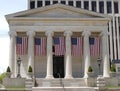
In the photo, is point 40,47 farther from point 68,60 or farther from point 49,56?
point 68,60

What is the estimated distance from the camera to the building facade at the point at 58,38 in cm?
5562

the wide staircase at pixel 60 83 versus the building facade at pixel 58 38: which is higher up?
the building facade at pixel 58 38

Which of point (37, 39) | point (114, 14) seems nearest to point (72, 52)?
point (37, 39)

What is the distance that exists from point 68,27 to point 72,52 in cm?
438

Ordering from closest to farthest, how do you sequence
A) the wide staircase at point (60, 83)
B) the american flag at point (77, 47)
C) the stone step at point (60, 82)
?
1. the wide staircase at point (60, 83)
2. the stone step at point (60, 82)
3. the american flag at point (77, 47)

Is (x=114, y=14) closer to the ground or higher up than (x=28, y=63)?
higher up

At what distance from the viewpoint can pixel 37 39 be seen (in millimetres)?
56969

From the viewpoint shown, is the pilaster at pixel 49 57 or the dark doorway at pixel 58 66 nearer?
the pilaster at pixel 49 57

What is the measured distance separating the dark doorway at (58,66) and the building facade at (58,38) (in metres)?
0.19

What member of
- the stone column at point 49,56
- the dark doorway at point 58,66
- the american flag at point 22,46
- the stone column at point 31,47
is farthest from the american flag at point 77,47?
the american flag at point 22,46

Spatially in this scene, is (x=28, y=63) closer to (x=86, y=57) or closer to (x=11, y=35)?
(x=11, y=35)

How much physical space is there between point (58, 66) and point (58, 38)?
576cm

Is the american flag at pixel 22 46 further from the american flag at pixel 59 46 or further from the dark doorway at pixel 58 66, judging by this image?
the dark doorway at pixel 58 66

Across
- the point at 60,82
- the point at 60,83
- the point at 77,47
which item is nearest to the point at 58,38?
the point at 77,47
